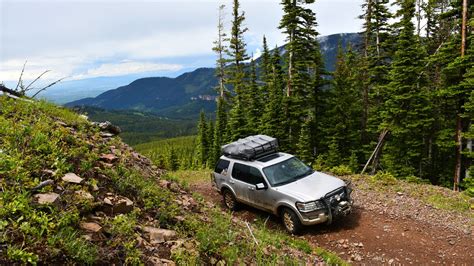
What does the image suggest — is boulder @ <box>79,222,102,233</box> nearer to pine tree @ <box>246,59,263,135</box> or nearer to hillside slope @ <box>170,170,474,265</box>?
hillside slope @ <box>170,170,474,265</box>

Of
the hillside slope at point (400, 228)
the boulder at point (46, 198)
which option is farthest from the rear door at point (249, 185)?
the boulder at point (46, 198)

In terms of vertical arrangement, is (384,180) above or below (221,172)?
below

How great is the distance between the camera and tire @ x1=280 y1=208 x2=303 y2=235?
9375 mm

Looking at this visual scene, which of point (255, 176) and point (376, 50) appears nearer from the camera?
point (255, 176)

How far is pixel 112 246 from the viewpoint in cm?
435

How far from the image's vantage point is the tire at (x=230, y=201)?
11758mm

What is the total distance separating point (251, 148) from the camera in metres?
11.0

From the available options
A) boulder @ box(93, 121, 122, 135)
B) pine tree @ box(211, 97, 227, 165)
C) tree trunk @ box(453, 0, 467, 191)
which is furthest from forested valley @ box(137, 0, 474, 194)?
boulder @ box(93, 121, 122, 135)

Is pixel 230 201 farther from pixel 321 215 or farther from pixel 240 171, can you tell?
pixel 321 215

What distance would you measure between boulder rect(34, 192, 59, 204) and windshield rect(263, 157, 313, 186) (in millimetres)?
6731

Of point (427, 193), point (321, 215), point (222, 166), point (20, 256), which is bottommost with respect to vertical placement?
point (427, 193)

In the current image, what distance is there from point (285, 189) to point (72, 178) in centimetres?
618

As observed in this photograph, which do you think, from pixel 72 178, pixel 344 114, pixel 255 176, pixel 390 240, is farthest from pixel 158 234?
Result: pixel 344 114

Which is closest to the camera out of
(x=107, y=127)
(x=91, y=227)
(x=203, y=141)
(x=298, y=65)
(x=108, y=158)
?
(x=91, y=227)
